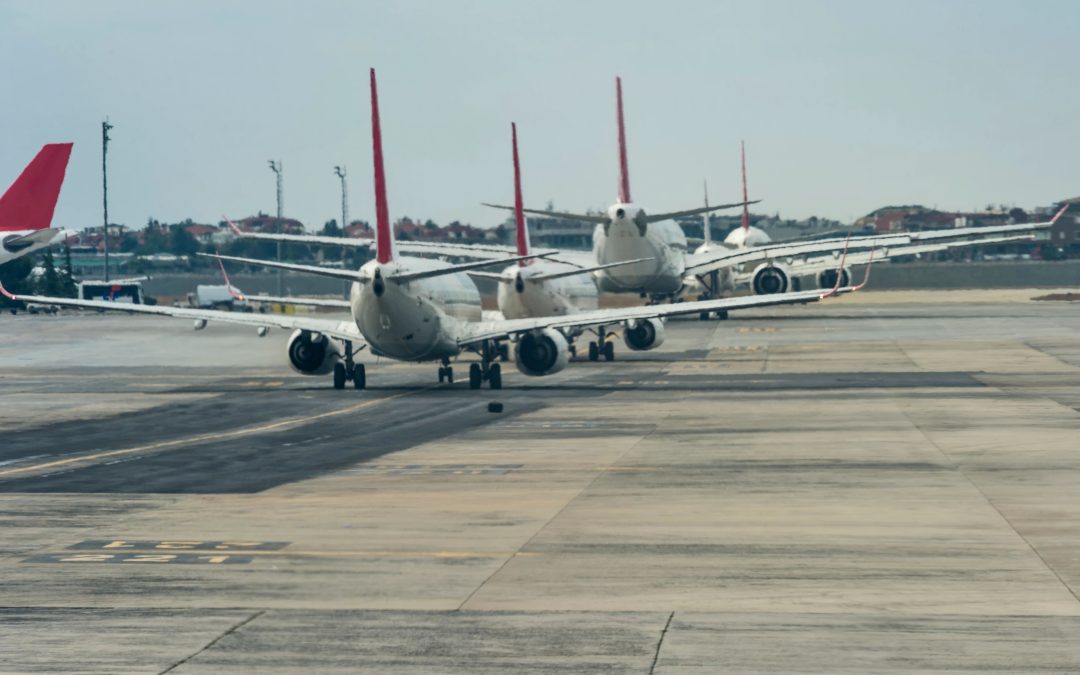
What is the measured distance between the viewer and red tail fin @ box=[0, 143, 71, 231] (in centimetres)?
7712

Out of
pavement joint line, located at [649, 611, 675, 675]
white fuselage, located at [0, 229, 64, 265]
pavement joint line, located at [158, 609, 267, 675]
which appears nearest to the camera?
pavement joint line, located at [649, 611, 675, 675]

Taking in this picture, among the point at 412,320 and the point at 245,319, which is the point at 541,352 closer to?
the point at 412,320

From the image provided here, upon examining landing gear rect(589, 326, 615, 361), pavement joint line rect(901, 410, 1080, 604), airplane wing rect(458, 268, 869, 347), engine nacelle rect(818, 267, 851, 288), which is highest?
engine nacelle rect(818, 267, 851, 288)

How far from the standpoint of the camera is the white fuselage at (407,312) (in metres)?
51.1

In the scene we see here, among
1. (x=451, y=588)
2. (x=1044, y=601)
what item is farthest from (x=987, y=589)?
(x=451, y=588)

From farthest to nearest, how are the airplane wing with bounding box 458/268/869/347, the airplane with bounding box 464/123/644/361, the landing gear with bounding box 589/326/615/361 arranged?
the landing gear with bounding box 589/326/615/361, the airplane with bounding box 464/123/644/361, the airplane wing with bounding box 458/268/869/347

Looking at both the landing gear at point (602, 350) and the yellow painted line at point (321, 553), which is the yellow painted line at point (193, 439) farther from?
the landing gear at point (602, 350)

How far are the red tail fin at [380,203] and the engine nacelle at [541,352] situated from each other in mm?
7027

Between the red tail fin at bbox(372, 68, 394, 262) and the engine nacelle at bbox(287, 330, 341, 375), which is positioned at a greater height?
the red tail fin at bbox(372, 68, 394, 262)

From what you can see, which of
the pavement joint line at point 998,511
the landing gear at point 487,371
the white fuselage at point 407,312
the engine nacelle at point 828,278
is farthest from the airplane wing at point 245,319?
the engine nacelle at point 828,278

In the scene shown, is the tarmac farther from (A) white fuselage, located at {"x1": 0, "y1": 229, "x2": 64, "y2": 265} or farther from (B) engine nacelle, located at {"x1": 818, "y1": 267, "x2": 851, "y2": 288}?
(B) engine nacelle, located at {"x1": 818, "y1": 267, "x2": 851, "y2": 288}

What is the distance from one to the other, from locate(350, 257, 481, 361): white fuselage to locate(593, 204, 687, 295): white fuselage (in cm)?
3747

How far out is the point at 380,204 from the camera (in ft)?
171

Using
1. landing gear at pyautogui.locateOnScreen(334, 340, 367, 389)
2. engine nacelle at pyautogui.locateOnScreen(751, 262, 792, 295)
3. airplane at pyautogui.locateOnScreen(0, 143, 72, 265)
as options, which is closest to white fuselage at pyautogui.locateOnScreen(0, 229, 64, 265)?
airplane at pyautogui.locateOnScreen(0, 143, 72, 265)
